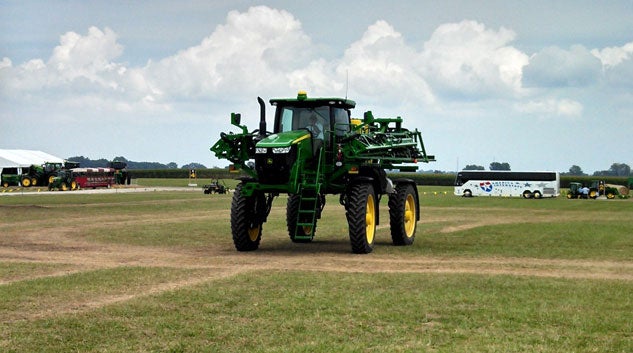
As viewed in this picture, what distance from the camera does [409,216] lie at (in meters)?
25.3

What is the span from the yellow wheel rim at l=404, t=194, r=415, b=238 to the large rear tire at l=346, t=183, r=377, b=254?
3.52 m

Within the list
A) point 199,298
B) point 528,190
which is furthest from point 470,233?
point 528,190

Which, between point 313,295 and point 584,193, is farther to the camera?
point 584,193

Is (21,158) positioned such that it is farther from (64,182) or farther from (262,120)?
(262,120)

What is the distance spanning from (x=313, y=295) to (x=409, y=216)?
11.7 meters

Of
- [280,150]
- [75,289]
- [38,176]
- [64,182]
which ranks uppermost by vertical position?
[280,150]

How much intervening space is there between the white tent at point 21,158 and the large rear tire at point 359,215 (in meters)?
90.7

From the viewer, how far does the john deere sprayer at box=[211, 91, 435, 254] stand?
69.4ft

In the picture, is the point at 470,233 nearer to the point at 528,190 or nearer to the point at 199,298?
the point at 199,298

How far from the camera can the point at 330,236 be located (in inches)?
1101

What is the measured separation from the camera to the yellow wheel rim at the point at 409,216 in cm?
2516

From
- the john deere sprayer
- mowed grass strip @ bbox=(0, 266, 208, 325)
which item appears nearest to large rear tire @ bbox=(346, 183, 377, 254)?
the john deere sprayer

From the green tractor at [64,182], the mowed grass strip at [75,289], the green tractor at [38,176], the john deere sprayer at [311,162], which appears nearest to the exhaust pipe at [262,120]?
the john deere sprayer at [311,162]

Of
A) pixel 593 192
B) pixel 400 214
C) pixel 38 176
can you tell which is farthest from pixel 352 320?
pixel 38 176
